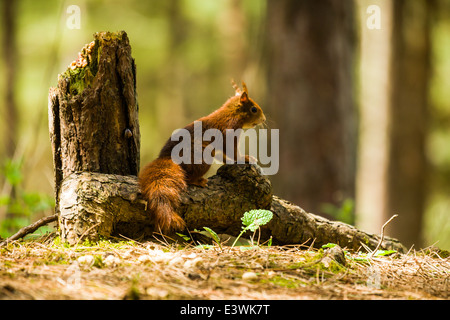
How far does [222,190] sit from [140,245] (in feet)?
2.13

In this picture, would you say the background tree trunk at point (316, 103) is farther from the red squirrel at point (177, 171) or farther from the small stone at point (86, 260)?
the small stone at point (86, 260)

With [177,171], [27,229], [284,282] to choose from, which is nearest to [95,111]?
[177,171]

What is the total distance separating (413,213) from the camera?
764 cm

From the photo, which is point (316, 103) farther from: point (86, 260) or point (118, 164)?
point (86, 260)

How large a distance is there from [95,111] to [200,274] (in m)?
1.36

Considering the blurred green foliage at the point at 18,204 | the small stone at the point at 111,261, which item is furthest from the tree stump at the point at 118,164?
the blurred green foliage at the point at 18,204

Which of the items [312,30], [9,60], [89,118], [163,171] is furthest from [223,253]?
[9,60]

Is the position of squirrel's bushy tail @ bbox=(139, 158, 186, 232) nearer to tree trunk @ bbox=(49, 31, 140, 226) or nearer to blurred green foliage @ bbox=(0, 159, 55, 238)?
tree trunk @ bbox=(49, 31, 140, 226)

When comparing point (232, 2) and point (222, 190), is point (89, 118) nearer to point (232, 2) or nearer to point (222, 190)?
point (222, 190)

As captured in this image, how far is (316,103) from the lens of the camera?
18.6 feet

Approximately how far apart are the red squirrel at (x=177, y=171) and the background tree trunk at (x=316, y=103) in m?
2.17

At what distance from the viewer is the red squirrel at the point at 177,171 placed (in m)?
2.52

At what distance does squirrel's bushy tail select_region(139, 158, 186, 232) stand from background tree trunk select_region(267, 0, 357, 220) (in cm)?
314

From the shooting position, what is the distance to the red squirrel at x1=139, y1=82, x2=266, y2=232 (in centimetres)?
252
